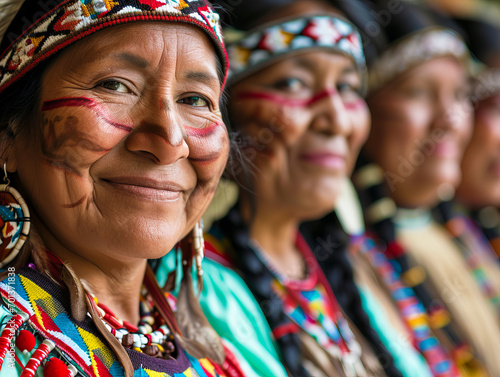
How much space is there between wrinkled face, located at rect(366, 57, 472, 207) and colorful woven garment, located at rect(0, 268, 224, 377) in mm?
1601

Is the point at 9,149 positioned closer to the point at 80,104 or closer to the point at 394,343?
the point at 80,104

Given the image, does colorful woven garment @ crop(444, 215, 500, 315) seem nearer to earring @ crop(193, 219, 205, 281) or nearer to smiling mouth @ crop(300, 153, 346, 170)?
smiling mouth @ crop(300, 153, 346, 170)

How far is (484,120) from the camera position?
2877mm

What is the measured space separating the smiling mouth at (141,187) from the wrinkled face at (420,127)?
Answer: 1.48 metres

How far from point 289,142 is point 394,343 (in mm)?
868

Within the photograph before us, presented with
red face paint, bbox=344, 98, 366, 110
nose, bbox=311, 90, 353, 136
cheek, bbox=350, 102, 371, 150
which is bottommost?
cheek, bbox=350, 102, 371, 150

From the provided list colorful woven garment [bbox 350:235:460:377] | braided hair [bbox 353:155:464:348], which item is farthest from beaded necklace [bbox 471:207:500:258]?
colorful woven garment [bbox 350:235:460:377]

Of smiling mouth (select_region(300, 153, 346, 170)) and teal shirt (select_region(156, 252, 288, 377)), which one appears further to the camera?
smiling mouth (select_region(300, 153, 346, 170))

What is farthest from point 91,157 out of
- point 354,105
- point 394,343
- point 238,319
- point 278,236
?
point 394,343

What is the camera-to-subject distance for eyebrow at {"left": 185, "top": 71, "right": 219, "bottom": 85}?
118cm

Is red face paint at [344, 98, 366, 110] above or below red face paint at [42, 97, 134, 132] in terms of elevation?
below

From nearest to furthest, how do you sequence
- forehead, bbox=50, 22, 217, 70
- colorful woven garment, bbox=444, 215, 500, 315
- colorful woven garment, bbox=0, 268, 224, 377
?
1. colorful woven garment, bbox=0, 268, 224, 377
2. forehead, bbox=50, 22, 217, 70
3. colorful woven garment, bbox=444, 215, 500, 315

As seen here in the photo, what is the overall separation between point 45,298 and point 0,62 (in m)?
0.47

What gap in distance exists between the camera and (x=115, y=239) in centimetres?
110
